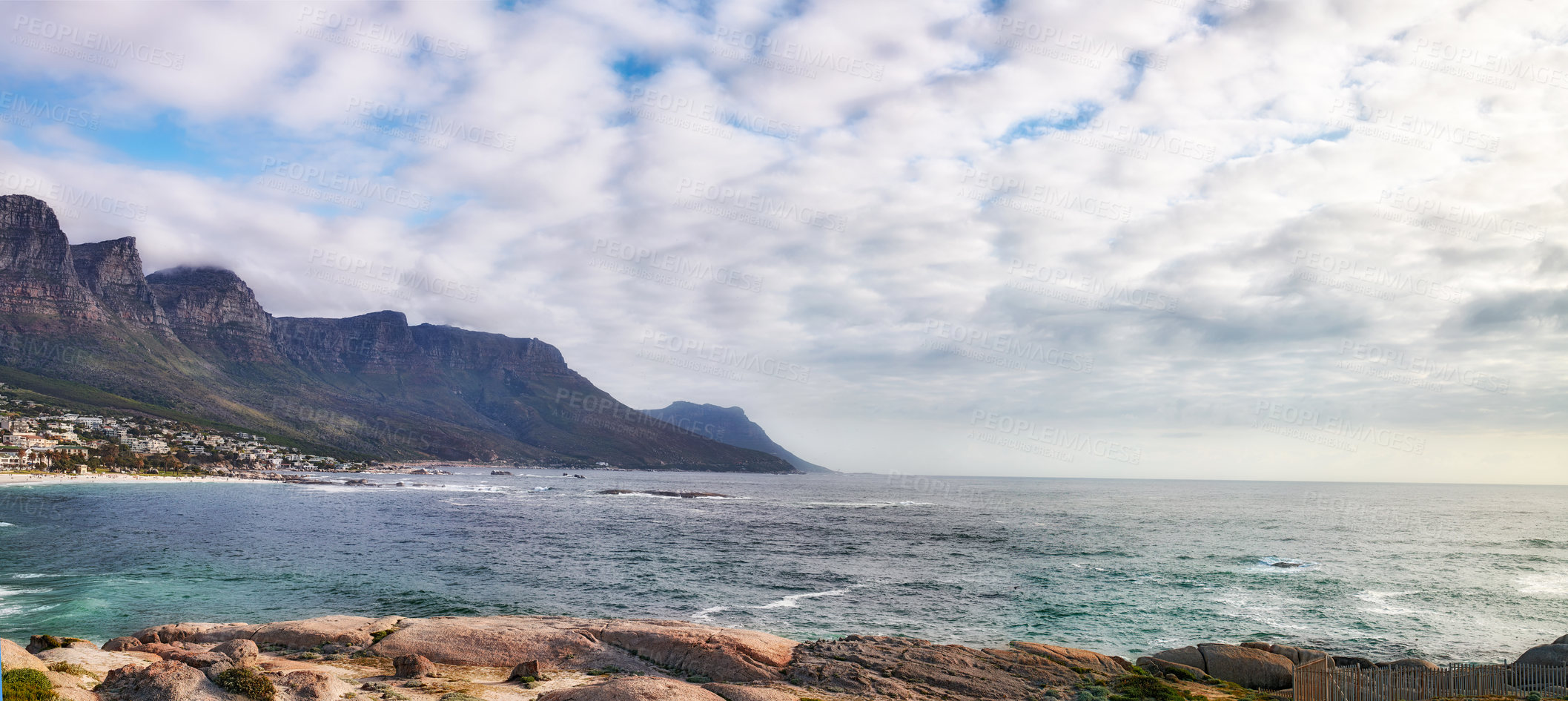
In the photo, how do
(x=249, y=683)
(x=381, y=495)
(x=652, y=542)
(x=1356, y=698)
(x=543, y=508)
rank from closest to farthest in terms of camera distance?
(x=249, y=683) < (x=1356, y=698) < (x=652, y=542) < (x=543, y=508) < (x=381, y=495)

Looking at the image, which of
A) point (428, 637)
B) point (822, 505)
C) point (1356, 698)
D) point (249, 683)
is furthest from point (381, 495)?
point (1356, 698)

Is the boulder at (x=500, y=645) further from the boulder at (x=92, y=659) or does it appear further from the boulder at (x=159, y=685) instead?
the boulder at (x=159, y=685)

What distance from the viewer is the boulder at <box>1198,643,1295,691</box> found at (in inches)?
1138

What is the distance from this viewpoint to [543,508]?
12125 centimetres

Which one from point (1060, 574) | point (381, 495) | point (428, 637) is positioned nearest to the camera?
point (428, 637)

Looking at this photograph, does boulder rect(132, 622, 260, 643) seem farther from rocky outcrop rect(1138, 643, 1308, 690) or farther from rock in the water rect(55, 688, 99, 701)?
rocky outcrop rect(1138, 643, 1308, 690)

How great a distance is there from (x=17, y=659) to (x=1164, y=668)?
38219 millimetres

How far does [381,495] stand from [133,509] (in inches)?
2003

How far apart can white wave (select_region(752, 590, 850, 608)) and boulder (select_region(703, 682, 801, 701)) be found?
69.8 feet

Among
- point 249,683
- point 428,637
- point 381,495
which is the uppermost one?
point 249,683

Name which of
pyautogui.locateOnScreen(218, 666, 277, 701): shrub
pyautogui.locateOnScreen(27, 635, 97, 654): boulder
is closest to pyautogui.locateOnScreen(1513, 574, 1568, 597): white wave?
pyautogui.locateOnScreen(218, 666, 277, 701): shrub

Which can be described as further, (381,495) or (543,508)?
(381,495)

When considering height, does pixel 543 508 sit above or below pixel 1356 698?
below

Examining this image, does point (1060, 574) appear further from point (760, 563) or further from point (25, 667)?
point (25, 667)
